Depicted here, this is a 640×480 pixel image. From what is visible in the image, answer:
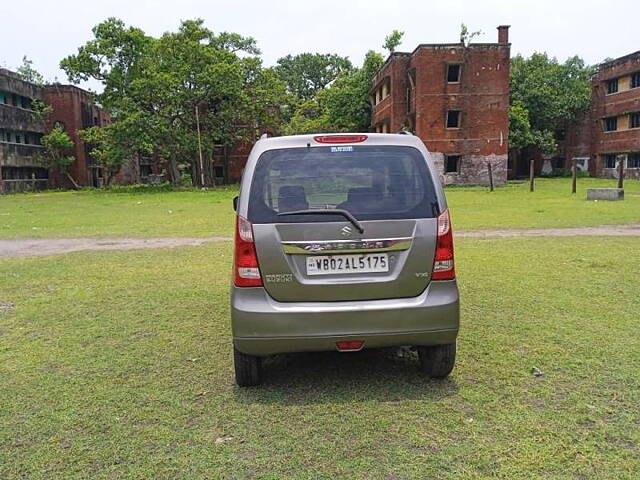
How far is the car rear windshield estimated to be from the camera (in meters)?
3.90

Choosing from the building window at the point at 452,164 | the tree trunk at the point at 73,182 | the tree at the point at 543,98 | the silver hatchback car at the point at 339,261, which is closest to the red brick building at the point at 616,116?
the tree at the point at 543,98

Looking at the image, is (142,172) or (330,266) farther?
(142,172)

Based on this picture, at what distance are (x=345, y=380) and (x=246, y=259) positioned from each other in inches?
50.3

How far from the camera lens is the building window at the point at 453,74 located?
38156 mm

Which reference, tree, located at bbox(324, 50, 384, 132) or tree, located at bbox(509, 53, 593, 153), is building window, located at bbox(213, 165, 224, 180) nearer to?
tree, located at bbox(324, 50, 384, 132)

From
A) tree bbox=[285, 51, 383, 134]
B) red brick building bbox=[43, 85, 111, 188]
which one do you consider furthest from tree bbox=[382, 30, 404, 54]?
red brick building bbox=[43, 85, 111, 188]

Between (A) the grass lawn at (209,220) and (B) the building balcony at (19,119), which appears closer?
(A) the grass lawn at (209,220)

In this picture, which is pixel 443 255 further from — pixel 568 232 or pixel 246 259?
pixel 568 232

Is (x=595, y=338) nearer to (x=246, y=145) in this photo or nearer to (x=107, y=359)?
(x=107, y=359)

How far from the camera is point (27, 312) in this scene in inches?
257

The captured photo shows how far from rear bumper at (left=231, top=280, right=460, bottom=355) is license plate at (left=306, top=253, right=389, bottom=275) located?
0.22 meters

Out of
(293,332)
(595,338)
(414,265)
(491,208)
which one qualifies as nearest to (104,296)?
(293,332)

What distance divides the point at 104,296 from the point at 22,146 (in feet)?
154

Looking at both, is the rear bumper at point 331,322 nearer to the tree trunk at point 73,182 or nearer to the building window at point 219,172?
the building window at point 219,172
